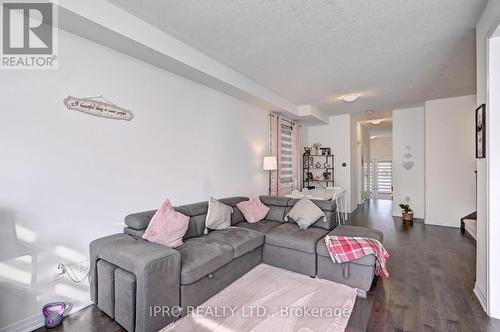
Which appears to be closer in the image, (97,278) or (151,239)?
(97,278)

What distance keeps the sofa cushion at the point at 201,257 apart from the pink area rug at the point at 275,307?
0.31 metres

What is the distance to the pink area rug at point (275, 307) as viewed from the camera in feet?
6.15

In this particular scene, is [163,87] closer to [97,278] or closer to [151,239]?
[151,239]

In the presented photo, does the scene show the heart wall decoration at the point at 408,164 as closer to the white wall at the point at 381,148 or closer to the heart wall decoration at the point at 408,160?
the heart wall decoration at the point at 408,160

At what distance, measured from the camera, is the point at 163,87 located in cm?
290

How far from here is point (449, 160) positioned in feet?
16.1

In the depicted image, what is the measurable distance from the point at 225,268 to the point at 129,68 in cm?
237

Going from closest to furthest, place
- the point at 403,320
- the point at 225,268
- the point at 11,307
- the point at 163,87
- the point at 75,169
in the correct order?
the point at 11,307, the point at 403,320, the point at 75,169, the point at 225,268, the point at 163,87

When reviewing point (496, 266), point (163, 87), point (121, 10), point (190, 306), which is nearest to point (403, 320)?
point (496, 266)

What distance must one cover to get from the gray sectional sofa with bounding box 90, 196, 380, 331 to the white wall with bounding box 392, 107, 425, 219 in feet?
12.0

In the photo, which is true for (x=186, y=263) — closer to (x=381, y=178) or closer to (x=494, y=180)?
(x=494, y=180)

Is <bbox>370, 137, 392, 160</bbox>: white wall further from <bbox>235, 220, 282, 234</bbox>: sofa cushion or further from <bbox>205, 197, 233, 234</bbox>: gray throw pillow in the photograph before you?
<bbox>205, 197, 233, 234</bbox>: gray throw pillow

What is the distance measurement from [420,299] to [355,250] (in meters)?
0.73

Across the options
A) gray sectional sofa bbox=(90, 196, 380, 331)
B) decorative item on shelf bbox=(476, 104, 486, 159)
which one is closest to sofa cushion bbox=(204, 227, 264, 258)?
gray sectional sofa bbox=(90, 196, 380, 331)
